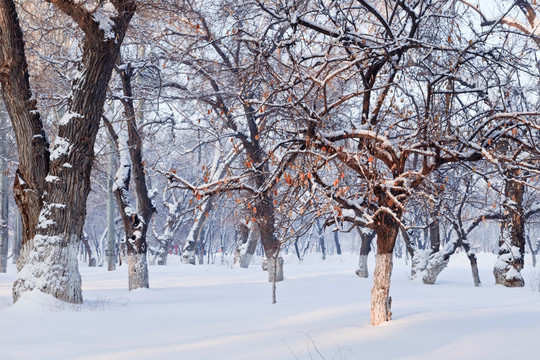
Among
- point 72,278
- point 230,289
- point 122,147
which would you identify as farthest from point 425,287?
point 72,278

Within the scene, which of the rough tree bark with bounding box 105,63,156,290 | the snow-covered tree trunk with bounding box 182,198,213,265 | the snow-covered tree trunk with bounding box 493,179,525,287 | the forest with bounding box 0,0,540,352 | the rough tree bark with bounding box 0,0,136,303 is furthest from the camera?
the snow-covered tree trunk with bounding box 182,198,213,265

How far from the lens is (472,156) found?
7098 millimetres

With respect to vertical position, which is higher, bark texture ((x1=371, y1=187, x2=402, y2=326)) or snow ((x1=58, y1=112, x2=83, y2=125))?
snow ((x1=58, y1=112, x2=83, y2=125))

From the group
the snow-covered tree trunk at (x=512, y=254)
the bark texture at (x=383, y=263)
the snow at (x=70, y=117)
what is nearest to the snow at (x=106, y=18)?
the snow at (x=70, y=117)

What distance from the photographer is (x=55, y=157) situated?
9.77 metres

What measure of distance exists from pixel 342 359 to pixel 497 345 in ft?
5.31

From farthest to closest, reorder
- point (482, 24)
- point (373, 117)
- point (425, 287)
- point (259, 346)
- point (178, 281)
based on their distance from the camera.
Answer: point (178, 281), point (425, 287), point (482, 24), point (373, 117), point (259, 346)

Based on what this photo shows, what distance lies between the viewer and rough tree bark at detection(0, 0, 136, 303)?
9531mm

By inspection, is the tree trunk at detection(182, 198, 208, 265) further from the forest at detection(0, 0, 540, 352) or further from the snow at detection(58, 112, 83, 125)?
the snow at detection(58, 112, 83, 125)

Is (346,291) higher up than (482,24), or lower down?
lower down

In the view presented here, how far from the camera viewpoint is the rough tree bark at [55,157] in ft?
31.3

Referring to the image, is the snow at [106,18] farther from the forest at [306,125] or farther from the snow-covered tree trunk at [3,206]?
the snow-covered tree trunk at [3,206]

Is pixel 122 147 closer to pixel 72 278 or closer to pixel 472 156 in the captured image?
pixel 72 278

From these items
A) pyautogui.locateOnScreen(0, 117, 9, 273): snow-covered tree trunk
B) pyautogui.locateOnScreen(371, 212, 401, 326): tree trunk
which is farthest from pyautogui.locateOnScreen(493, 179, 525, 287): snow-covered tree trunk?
pyautogui.locateOnScreen(0, 117, 9, 273): snow-covered tree trunk
